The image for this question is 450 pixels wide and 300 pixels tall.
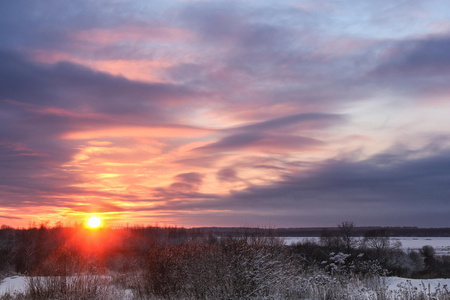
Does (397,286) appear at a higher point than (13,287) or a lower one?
higher

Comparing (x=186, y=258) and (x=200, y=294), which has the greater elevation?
(x=186, y=258)

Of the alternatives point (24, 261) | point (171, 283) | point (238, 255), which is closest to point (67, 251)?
point (171, 283)

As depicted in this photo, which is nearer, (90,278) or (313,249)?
(90,278)

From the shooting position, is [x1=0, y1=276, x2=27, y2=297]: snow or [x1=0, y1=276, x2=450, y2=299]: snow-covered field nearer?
[x1=0, y1=276, x2=450, y2=299]: snow-covered field

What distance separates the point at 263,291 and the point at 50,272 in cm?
962

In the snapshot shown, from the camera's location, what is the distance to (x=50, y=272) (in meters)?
19.1

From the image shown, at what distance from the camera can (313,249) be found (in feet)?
198

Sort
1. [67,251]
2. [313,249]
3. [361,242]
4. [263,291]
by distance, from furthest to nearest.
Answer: [361,242] → [313,249] → [67,251] → [263,291]

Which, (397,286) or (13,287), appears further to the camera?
(13,287)

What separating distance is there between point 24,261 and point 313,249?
126 feet

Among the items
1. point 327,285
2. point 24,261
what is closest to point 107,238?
point 24,261

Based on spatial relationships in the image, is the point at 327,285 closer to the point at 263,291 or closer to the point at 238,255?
the point at 263,291

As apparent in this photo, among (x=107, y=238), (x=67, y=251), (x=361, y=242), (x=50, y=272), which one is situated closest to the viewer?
(x=50, y=272)

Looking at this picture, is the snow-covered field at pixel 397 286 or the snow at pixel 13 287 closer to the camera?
the snow-covered field at pixel 397 286
